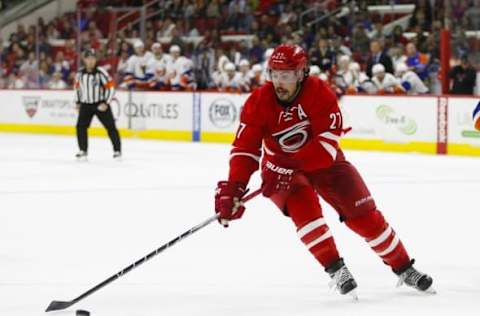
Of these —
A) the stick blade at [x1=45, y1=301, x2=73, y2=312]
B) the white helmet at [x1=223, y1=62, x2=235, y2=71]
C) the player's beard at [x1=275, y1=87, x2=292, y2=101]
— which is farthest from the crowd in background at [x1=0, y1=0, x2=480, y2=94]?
the stick blade at [x1=45, y1=301, x2=73, y2=312]

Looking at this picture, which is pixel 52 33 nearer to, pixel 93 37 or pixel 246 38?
pixel 93 37

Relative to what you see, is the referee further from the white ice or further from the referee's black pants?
the white ice

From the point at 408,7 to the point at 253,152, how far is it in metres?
12.5

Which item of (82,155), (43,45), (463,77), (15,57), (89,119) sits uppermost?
(43,45)

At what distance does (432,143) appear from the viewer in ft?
43.2

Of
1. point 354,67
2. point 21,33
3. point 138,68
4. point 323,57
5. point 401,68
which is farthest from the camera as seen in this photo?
point 21,33

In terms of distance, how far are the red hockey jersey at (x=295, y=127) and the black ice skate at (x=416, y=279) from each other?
26.3 inches

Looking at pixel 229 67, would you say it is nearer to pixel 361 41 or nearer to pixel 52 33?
pixel 361 41

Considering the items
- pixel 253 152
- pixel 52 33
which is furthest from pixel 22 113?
pixel 253 152

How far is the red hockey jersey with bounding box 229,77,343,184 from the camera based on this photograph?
4.31 metres

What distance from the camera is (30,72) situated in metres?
18.0

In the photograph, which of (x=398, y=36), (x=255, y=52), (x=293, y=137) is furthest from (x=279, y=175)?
(x=255, y=52)

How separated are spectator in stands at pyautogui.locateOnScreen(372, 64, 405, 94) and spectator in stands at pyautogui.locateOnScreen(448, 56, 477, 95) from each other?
81 centimetres

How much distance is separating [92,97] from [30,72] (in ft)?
20.0
